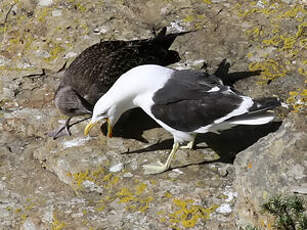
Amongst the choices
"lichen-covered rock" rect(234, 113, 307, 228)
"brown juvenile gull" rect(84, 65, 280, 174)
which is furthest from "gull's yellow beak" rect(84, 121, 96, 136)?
"lichen-covered rock" rect(234, 113, 307, 228)

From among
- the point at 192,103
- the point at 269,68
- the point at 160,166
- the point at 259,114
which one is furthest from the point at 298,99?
the point at 160,166

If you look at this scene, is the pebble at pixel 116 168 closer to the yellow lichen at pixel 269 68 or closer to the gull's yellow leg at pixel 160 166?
the gull's yellow leg at pixel 160 166

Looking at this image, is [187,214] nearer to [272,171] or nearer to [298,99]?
[272,171]

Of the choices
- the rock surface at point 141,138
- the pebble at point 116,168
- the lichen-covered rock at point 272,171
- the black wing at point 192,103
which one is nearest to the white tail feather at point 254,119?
the black wing at point 192,103

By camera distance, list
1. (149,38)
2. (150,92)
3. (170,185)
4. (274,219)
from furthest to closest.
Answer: (149,38) → (150,92) → (170,185) → (274,219)

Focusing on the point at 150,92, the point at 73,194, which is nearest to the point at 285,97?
the point at 150,92

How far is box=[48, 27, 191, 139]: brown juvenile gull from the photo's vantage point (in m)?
4.97

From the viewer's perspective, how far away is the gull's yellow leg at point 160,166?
14.0 feet

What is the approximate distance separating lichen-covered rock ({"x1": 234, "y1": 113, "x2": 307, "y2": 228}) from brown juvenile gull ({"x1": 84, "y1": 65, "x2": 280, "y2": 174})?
0.44m

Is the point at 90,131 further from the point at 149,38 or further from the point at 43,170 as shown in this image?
the point at 149,38

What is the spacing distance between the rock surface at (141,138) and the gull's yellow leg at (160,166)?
0.22 feet

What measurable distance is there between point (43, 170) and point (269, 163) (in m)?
2.07

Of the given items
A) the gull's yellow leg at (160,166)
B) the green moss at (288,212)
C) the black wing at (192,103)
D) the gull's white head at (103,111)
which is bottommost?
the gull's yellow leg at (160,166)

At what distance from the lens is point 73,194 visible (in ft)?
13.6
